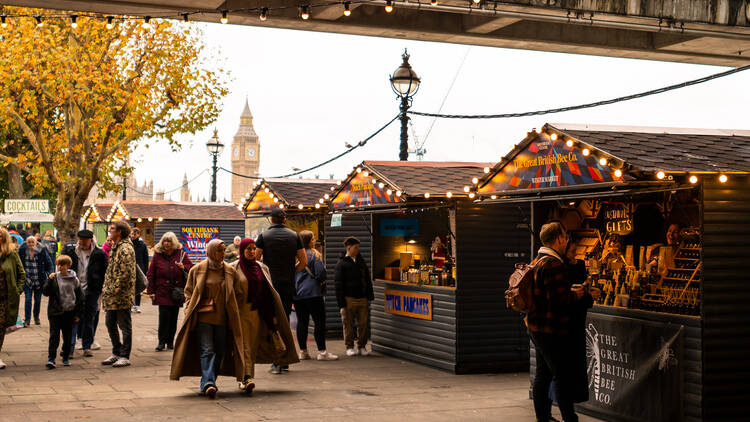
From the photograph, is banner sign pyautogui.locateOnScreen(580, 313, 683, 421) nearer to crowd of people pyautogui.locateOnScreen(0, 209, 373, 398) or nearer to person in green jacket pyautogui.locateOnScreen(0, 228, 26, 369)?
crowd of people pyautogui.locateOnScreen(0, 209, 373, 398)

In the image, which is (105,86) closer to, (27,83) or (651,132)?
(27,83)

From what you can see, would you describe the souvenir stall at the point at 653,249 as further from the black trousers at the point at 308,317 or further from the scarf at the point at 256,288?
the black trousers at the point at 308,317

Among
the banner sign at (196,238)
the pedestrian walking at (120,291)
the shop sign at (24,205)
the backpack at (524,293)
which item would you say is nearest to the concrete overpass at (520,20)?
the pedestrian walking at (120,291)

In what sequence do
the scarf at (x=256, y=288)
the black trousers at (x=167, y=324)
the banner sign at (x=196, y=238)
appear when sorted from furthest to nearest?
the banner sign at (x=196, y=238), the black trousers at (x=167, y=324), the scarf at (x=256, y=288)

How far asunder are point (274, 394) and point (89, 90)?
585 inches

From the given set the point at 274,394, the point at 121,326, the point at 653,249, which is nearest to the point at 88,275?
the point at 121,326

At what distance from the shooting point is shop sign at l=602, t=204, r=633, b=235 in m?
10.2

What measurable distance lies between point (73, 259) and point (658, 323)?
29.8ft

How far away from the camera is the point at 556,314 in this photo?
24.9 ft

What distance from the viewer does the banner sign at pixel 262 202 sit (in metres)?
18.8

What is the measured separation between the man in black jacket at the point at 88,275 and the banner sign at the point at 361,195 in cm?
383

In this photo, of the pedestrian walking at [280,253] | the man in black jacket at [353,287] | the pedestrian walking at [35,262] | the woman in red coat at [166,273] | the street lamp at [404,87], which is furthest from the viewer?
the street lamp at [404,87]

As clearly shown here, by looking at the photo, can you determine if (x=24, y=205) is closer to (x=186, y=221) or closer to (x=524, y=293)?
(x=186, y=221)

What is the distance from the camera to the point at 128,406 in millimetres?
9484
